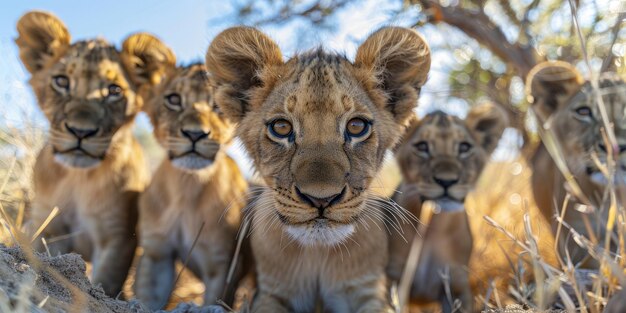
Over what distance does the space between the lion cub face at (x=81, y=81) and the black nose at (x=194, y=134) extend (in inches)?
21.6

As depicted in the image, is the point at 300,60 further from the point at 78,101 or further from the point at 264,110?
the point at 78,101

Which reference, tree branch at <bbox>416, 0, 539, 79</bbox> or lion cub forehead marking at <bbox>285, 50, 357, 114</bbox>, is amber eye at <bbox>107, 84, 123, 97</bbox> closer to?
lion cub forehead marking at <bbox>285, 50, 357, 114</bbox>

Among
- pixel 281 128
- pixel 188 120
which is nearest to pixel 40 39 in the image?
pixel 188 120

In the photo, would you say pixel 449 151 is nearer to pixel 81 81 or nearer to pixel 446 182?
pixel 446 182

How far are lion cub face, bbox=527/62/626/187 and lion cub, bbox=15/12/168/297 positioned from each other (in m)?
2.66

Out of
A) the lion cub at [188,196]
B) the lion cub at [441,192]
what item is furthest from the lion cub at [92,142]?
the lion cub at [441,192]

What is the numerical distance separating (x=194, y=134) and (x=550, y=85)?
2543mm

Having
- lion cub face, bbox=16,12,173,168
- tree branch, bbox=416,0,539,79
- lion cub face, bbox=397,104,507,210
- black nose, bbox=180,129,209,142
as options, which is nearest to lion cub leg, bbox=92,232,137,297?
lion cub face, bbox=16,12,173,168

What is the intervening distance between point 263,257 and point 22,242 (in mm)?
1372

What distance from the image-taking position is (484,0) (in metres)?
6.64

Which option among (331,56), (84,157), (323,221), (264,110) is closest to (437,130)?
(331,56)

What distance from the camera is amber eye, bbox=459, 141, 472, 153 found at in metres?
4.42

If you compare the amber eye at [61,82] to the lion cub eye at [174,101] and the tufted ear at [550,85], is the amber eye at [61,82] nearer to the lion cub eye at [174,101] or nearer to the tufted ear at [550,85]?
the lion cub eye at [174,101]

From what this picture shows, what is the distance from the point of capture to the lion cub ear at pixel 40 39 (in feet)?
14.7
